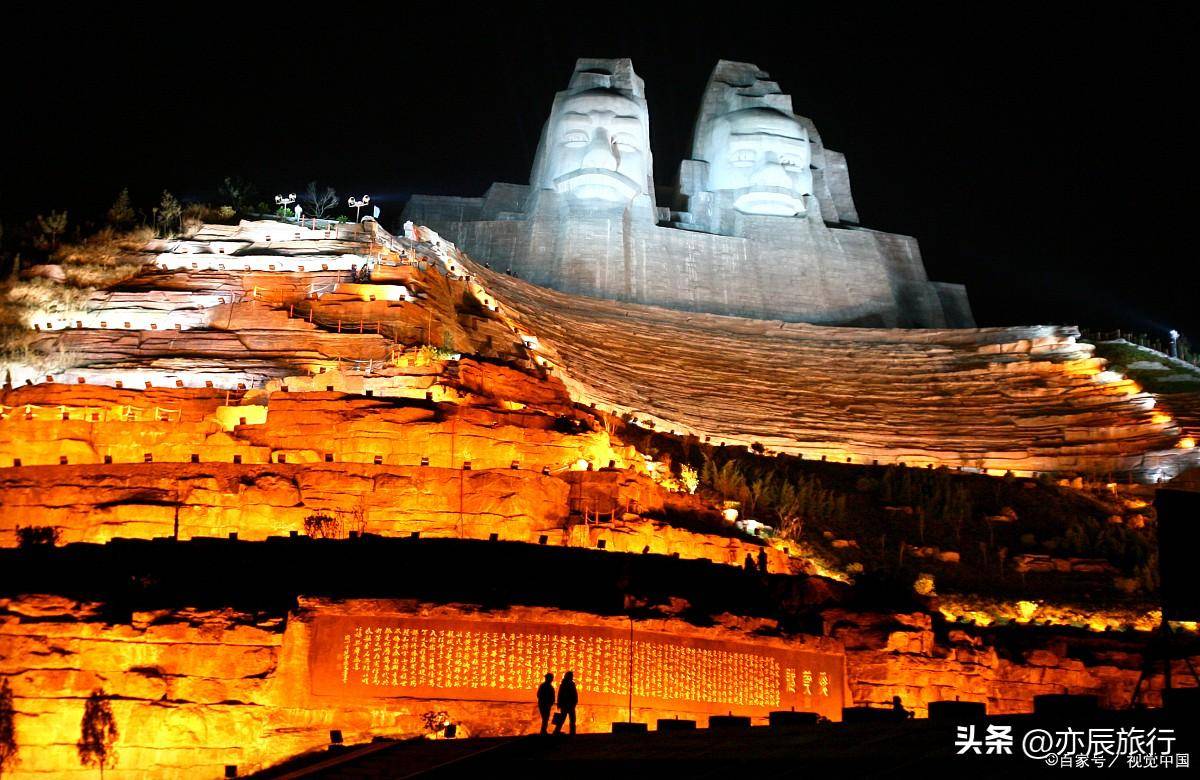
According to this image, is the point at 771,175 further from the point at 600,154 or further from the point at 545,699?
the point at 545,699

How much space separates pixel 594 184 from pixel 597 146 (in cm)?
105

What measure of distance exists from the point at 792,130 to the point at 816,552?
75.1ft

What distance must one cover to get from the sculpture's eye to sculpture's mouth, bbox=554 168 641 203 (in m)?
0.97

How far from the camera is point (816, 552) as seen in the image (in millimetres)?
16312

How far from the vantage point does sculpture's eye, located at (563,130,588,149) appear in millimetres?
35034

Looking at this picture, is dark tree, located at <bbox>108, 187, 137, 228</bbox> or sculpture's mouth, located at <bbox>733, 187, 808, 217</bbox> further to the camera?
sculpture's mouth, located at <bbox>733, 187, 808, 217</bbox>

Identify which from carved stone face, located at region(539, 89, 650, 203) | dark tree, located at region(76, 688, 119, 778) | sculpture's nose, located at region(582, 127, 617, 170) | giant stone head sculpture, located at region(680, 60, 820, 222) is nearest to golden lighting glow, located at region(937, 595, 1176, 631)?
dark tree, located at region(76, 688, 119, 778)

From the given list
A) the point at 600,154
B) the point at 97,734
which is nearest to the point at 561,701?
the point at 97,734

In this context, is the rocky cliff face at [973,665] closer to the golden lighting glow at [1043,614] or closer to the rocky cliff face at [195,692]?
the golden lighting glow at [1043,614]

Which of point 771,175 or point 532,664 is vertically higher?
point 771,175

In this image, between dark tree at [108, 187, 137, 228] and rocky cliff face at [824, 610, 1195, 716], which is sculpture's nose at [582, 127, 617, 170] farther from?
rocky cliff face at [824, 610, 1195, 716]

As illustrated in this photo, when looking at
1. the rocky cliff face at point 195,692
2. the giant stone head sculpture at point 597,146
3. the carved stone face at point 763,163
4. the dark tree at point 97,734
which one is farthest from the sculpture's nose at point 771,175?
the dark tree at point 97,734

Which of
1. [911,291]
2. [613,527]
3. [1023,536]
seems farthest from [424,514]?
[911,291]

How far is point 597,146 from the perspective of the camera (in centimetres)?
3469
